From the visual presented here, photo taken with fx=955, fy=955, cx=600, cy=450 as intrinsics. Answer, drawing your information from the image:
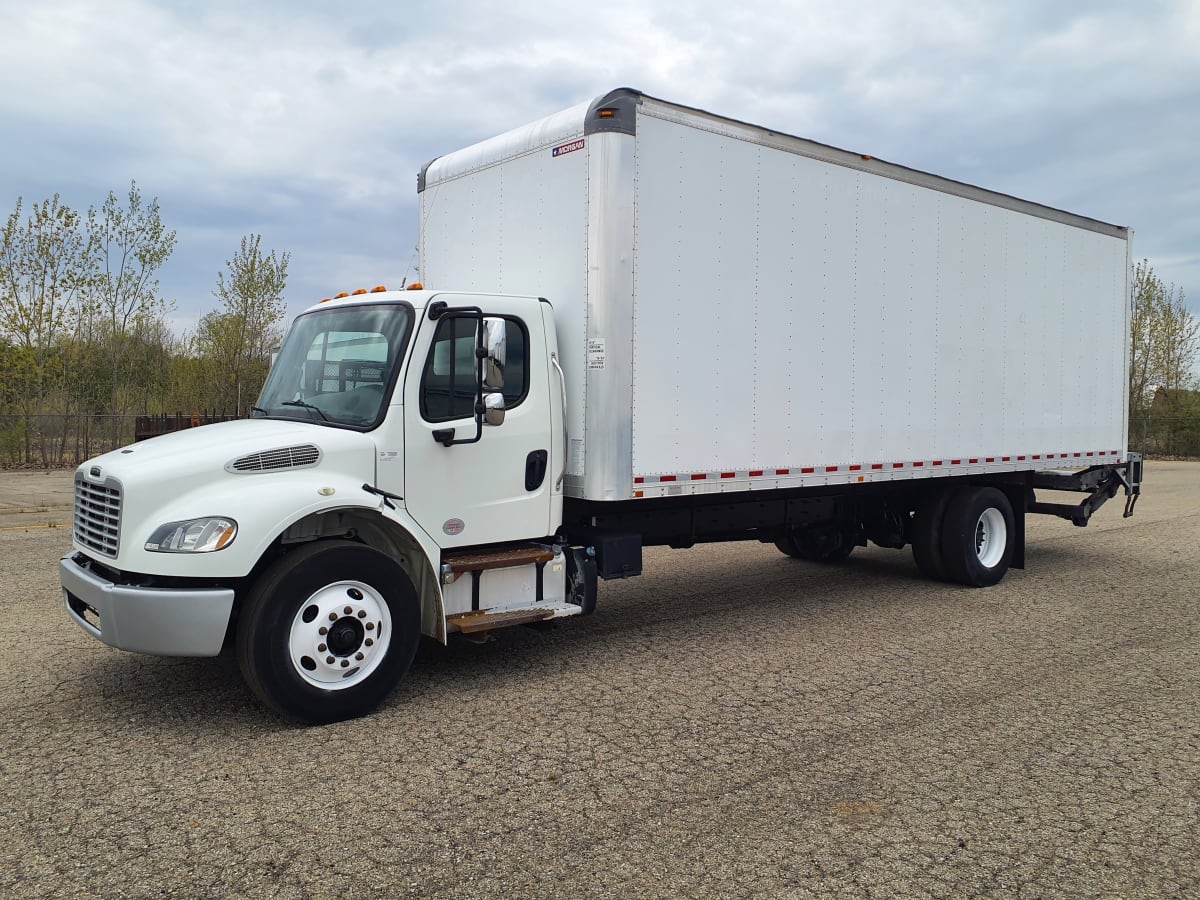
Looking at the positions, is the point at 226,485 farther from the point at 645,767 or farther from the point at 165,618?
the point at 645,767

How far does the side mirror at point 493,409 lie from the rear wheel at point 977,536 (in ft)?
18.1

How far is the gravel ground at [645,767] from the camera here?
3.69 metres

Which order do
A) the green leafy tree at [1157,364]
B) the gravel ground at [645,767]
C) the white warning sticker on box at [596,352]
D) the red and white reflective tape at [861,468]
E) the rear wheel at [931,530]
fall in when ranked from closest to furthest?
the gravel ground at [645,767], the white warning sticker on box at [596,352], the red and white reflective tape at [861,468], the rear wheel at [931,530], the green leafy tree at [1157,364]

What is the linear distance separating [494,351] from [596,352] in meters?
0.68

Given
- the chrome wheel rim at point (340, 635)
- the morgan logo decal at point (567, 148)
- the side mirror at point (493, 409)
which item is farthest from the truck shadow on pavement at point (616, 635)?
the morgan logo decal at point (567, 148)

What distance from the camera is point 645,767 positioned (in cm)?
473

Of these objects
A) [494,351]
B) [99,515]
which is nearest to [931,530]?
[494,351]

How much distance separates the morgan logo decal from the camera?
6.41 m

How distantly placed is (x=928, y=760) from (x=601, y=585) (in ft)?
16.4

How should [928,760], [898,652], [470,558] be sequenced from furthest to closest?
[898,652]
[470,558]
[928,760]

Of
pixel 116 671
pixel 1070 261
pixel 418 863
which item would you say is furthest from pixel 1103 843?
pixel 1070 261

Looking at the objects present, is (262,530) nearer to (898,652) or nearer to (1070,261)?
(898,652)

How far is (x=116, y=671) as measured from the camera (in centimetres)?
623

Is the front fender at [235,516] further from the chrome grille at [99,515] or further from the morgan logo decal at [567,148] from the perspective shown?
the morgan logo decal at [567,148]
